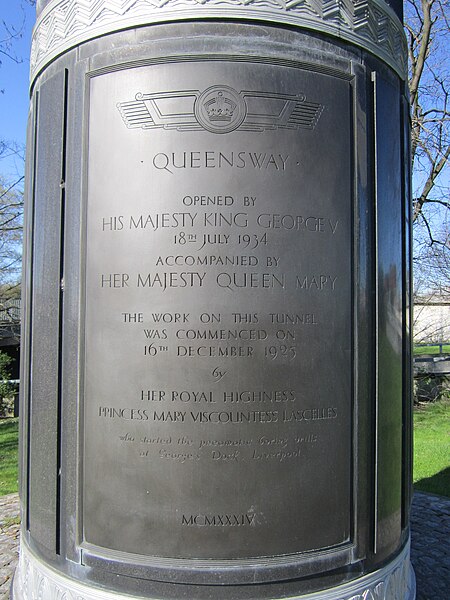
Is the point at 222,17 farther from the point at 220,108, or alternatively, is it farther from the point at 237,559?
the point at 237,559

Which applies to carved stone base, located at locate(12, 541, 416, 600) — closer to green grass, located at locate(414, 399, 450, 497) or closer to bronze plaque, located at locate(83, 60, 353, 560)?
bronze plaque, located at locate(83, 60, 353, 560)

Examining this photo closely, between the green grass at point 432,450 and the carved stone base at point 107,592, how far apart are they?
4.34 meters

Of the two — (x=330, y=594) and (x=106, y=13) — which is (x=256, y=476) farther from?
(x=106, y=13)

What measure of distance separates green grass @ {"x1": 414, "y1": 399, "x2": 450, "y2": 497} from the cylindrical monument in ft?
16.5

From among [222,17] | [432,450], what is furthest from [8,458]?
[222,17]

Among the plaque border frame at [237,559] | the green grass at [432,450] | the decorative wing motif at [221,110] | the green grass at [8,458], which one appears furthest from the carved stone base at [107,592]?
the green grass at [8,458]

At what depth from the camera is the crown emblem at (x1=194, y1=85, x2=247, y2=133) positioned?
11.4ft

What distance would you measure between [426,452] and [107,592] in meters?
8.15

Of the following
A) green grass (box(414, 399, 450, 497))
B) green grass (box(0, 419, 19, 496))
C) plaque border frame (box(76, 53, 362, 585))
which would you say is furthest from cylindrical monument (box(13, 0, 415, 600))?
green grass (box(0, 419, 19, 496))

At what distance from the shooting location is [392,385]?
4004 millimetres

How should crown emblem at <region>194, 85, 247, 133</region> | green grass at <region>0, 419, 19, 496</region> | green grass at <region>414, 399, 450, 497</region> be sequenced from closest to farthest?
crown emblem at <region>194, 85, 247, 133</region> < green grass at <region>414, 399, 450, 497</region> < green grass at <region>0, 419, 19, 496</region>

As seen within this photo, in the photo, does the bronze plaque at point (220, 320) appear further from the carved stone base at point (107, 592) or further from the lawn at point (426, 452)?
the lawn at point (426, 452)

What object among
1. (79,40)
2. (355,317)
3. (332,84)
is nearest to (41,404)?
(355,317)

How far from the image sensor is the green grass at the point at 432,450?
8.41 m
